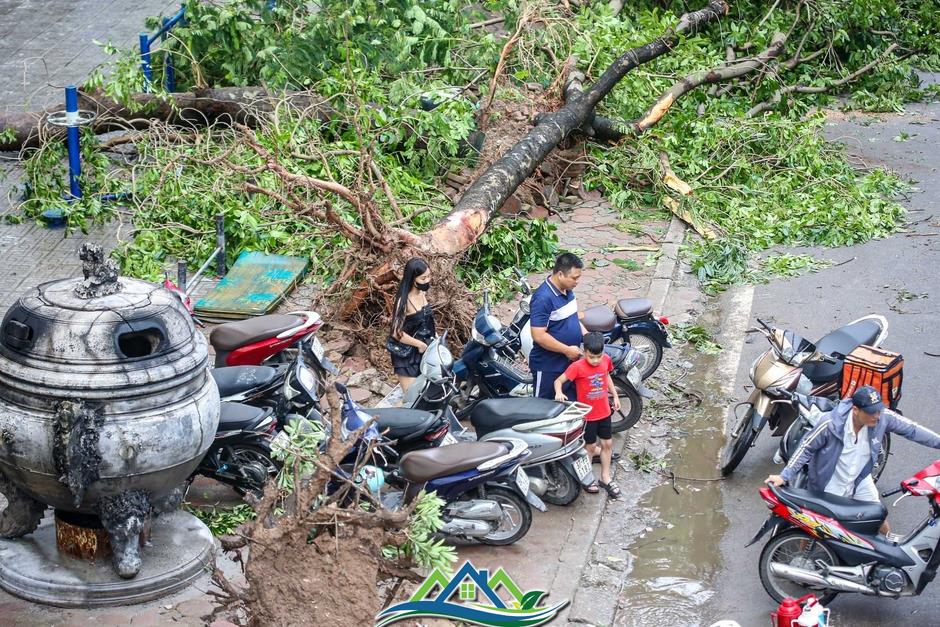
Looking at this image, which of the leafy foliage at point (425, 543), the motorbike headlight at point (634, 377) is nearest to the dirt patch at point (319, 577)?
the leafy foliage at point (425, 543)

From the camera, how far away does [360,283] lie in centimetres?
957

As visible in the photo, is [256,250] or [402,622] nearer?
[402,622]

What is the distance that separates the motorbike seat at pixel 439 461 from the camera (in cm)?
661

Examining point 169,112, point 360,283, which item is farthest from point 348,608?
point 169,112

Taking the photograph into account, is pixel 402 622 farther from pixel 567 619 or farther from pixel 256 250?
pixel 256 250

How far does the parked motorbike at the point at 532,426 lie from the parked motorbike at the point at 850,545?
1404 millimetres

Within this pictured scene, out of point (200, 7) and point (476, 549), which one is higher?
point (200, 7)

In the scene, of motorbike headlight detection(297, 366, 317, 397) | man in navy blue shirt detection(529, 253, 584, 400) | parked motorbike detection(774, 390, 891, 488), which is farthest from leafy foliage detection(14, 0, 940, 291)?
parked motorbike detection(774, 390, 891, 488)

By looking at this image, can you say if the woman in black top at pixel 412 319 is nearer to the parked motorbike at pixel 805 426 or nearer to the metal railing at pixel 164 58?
the parked motorbike at pixel 805 426

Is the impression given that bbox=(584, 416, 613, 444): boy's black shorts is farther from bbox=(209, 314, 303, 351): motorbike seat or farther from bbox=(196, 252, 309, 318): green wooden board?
A: bbox=(196, 252, 309, 318): green wooden board

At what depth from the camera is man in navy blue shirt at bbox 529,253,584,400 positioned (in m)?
7.86

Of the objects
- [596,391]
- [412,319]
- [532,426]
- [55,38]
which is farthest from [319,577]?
[55,38]

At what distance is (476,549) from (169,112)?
307 inches

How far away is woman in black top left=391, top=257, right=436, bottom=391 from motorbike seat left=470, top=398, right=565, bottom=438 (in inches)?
37.1
